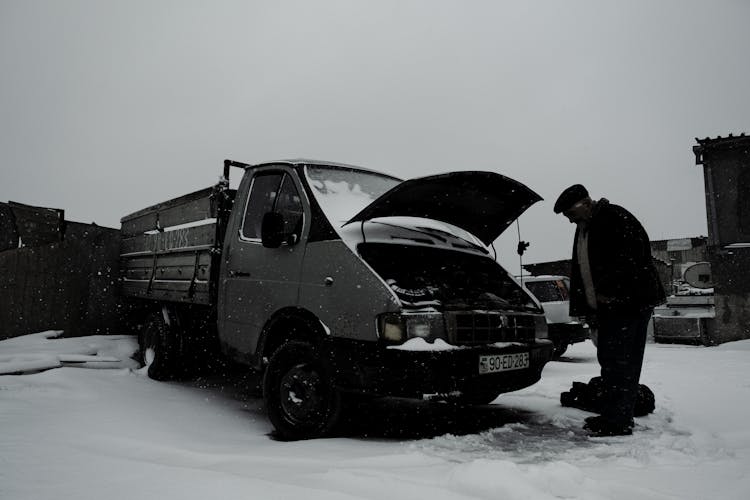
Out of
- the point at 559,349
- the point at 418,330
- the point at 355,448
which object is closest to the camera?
the point at 355,448

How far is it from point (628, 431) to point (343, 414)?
2.03 m

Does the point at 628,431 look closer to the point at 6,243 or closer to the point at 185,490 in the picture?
the point at 185,490

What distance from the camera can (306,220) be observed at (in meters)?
3.68

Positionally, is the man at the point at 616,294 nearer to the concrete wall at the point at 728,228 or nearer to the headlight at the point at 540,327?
the headlight at the point at 540,327

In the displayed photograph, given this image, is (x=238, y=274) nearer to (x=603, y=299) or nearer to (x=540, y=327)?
(x=540, y=327)

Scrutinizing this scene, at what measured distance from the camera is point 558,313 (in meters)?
8.77

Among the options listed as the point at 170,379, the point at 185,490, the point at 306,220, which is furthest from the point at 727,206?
the point at 185,490

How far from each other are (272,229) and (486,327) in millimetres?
1770

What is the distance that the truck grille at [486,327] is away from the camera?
10.1ft

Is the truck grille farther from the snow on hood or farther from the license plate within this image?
the snow on hood

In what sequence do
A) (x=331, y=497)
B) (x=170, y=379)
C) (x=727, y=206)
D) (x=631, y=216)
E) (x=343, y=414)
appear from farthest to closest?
(x=727, y=206) < (x=170, y=379) < (x=631, y=216) < (x=343, y=414) < (x=331, y=497)

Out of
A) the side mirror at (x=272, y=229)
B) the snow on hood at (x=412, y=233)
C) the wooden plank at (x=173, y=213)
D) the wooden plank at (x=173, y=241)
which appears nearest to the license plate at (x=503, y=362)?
the snow on hood at (x=412, y=233)

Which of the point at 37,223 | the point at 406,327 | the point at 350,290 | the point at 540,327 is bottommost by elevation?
the point at 540,327

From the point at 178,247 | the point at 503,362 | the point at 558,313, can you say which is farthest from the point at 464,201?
the point at 558,313
